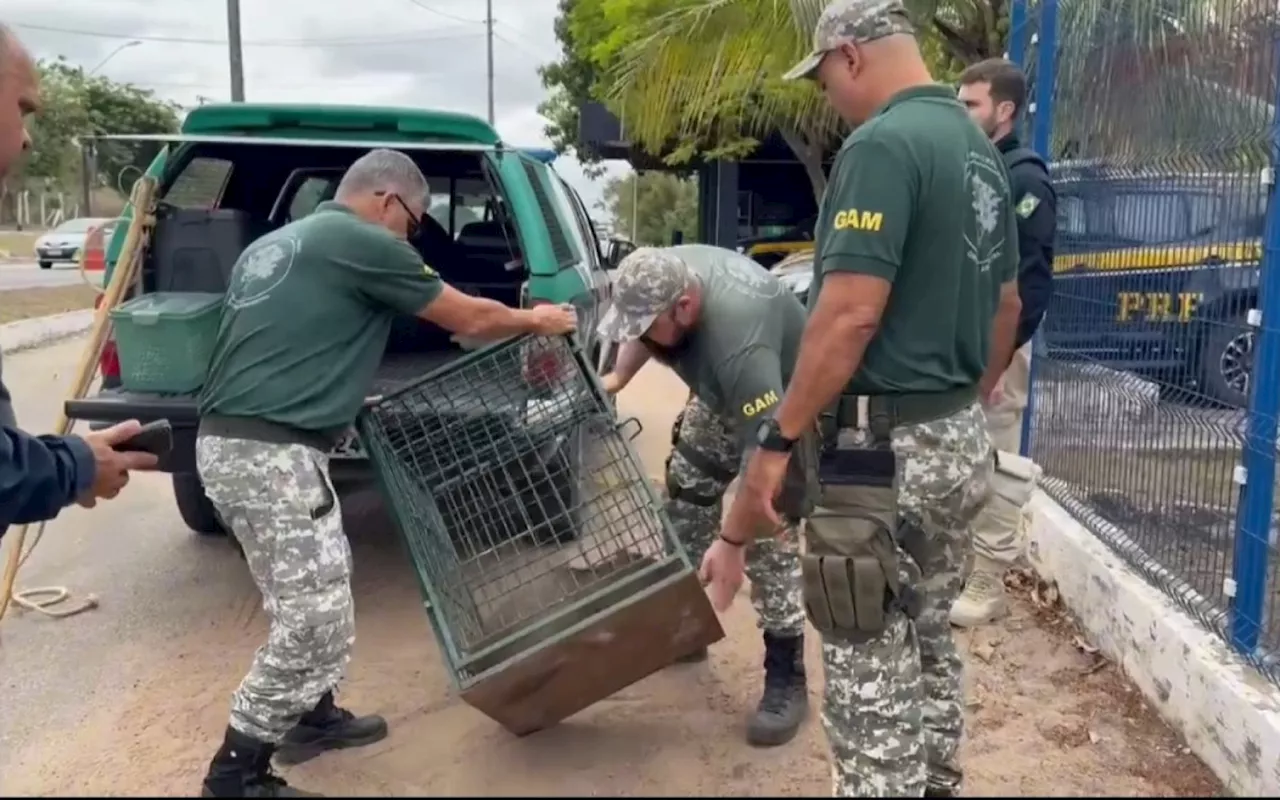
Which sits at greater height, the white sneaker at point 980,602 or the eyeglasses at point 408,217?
the eyeglasses at point 408,217

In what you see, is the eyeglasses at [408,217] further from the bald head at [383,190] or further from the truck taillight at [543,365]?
the truck taillight at [543,365]

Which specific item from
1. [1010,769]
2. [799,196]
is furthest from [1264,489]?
[799,196]

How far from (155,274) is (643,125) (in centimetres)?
838

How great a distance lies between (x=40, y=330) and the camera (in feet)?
45.6

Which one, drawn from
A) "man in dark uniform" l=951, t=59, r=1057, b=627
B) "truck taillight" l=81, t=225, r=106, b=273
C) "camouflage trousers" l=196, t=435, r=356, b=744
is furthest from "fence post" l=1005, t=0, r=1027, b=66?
"truck taillight" l=81, t=225, r=106, b=273

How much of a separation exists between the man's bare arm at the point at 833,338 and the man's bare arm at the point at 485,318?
1.28 m

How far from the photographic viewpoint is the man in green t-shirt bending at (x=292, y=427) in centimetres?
322

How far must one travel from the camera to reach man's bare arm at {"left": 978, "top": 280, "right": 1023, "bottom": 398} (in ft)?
10.1

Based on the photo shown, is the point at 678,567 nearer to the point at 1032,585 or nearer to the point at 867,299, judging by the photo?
the point at 867,299

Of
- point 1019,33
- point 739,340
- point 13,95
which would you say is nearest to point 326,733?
point 739,340

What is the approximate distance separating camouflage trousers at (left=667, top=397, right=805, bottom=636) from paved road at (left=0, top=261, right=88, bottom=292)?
18502 millimetres

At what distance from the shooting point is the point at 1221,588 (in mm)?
3480

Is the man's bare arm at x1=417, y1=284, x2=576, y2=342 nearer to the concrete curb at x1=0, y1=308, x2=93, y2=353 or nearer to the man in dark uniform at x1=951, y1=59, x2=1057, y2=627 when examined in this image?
the man in dark uniform at x1=951, y1=59, x2=1057, y2=627

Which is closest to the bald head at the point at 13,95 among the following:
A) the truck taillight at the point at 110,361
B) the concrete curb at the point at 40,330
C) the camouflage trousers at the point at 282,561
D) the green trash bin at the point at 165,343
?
the camouflage trousers at the point at 282,561
